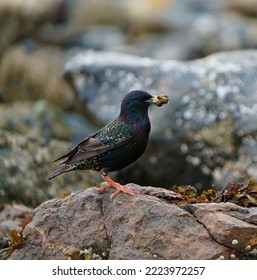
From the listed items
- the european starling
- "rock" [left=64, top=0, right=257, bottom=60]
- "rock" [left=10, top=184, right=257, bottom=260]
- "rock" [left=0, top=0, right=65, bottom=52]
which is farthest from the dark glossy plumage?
"rock" [left=0, top=0, right=65, bottom=52]

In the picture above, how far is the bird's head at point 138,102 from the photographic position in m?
8.29

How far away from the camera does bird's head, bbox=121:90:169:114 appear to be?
8.29 m

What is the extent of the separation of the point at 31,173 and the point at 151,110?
2.46 metres

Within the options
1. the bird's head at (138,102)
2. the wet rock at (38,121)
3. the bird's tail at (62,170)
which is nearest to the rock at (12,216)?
the bird's tail at (62,170)

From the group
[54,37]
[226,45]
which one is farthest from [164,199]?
[54,37]

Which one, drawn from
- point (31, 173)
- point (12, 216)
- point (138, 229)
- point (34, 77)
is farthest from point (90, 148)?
point (34, 77)

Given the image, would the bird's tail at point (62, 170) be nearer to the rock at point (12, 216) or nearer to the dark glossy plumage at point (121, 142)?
the dark glossy plumage at point (121, 142)

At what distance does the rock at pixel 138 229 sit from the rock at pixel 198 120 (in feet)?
17.6

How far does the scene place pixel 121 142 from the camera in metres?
8.14

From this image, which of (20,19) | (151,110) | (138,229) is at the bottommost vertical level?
(151,110)

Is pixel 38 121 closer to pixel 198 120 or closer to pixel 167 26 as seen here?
pixel 198 120

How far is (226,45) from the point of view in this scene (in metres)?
22.3

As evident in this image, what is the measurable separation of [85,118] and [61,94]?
310cm
